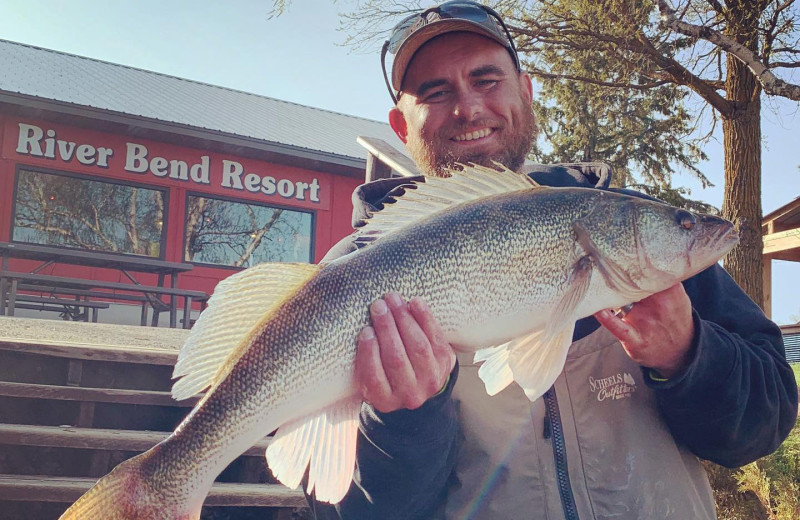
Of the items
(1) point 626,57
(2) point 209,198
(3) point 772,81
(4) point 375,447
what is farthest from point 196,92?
(4) point 375,447

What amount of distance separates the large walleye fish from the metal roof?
1038 cm

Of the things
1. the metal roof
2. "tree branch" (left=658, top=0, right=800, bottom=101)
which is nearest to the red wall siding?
the metal roof

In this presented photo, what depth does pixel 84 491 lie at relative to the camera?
11.0ft

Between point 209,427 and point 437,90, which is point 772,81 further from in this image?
point 209,427

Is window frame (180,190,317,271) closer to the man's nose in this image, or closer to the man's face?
the man's face

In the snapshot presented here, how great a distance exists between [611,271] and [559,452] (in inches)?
23.8

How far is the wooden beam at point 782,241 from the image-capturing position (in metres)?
9.45

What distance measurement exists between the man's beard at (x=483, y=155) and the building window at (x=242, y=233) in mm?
9990

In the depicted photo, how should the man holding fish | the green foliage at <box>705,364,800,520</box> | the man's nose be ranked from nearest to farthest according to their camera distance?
the man holding fish, the man's nose, the green foliage at <box>705,364,800,520</box>

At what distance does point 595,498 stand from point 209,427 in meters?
1.18

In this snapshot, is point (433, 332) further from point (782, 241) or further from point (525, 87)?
point (782, 241)

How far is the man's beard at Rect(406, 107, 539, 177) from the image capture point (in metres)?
2.65

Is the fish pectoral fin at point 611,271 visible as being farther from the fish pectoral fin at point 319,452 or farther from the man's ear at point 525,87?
the man's ear at point 525,87

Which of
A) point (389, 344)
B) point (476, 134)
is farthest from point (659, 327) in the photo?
point (476, 134)
